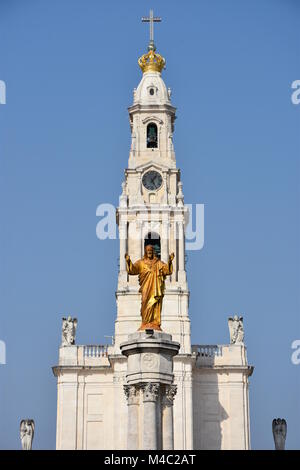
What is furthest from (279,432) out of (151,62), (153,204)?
(151,62)

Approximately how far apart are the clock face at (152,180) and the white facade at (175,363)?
9cm

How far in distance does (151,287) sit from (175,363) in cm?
2670

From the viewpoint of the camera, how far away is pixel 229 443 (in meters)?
64.9

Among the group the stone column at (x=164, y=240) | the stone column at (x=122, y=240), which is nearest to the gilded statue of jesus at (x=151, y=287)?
the stone column at (x=164, y=240)

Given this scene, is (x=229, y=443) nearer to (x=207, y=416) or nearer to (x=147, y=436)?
(x=207, y=416)

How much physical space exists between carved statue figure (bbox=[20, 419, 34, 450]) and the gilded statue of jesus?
24712 millimetres

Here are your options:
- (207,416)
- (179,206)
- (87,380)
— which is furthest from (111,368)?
(179,206)

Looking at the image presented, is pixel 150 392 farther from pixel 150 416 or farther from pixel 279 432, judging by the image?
pixel 279 432

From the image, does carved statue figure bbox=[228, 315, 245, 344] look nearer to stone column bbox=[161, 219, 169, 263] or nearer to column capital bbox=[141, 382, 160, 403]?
stone column bbox=[161, 219, 169, 263]

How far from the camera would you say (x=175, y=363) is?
209ft
